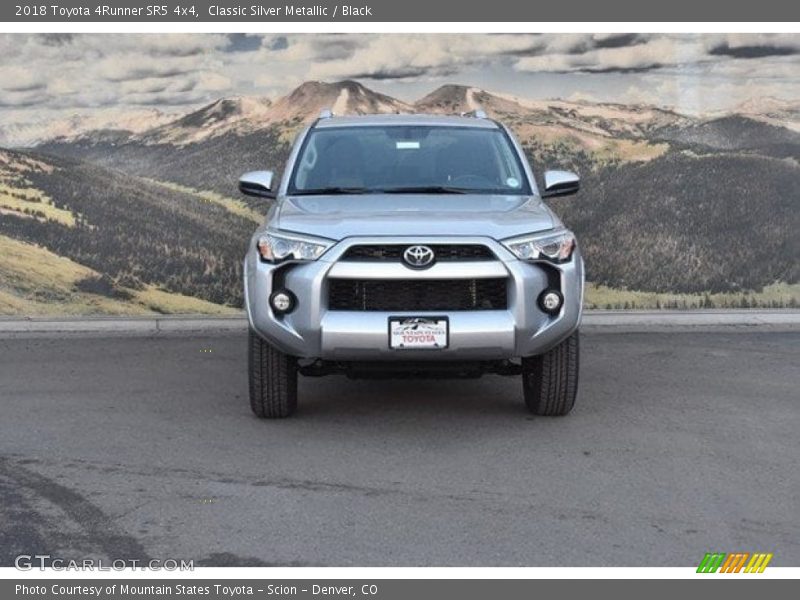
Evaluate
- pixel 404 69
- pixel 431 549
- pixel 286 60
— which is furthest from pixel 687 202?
pixel 431 549

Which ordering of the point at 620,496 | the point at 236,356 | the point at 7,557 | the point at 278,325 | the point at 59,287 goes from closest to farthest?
1. the point at 7,557
2. the point at 620,496
3. the point at 278,325
4. the point at 236,356
5. the point at 59,287

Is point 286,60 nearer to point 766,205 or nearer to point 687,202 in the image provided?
point 687,202

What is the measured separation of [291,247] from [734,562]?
3.05 m

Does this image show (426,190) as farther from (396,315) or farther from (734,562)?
(734,562)

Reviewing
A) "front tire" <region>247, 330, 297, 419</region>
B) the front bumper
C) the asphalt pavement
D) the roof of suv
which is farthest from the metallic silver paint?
the roof of suv

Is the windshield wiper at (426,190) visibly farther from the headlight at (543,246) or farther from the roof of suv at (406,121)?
the headlight at (543,246)

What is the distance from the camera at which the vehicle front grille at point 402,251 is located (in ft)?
22.7

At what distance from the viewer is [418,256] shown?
6.87m

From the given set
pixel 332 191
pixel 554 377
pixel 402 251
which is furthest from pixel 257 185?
pixel 554 377

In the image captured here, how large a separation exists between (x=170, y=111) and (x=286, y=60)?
1236 millimetres

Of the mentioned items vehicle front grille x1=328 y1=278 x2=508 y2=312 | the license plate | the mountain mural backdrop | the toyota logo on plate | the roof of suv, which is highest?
the roof of suv

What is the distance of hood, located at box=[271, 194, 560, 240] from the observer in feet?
22.9

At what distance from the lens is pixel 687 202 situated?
11.9 metres

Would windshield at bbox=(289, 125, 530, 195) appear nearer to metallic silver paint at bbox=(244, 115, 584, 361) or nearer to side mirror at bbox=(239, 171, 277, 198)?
Answer: side mirror at bbox=(239, 171, 277, 198)
